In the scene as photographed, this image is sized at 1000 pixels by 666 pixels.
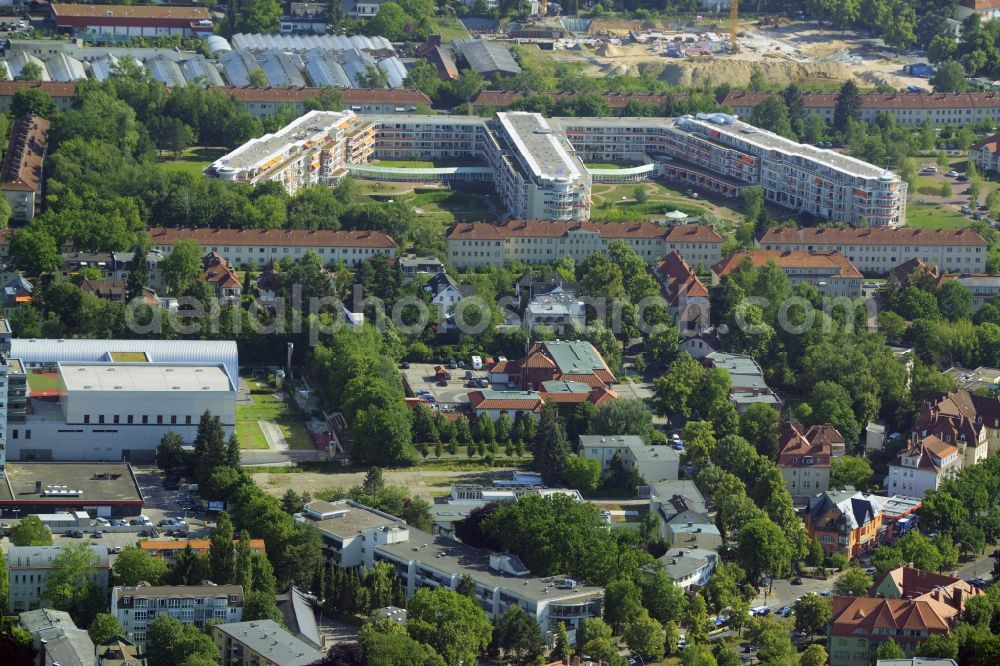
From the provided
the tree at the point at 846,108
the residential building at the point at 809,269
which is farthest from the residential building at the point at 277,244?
the tree at the point at 846,108

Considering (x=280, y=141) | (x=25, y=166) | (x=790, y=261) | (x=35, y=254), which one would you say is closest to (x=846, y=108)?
(x=790, y=261)

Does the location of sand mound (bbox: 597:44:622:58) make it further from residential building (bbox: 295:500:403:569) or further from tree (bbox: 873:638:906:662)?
tree (bbox: 873:638:906:662)

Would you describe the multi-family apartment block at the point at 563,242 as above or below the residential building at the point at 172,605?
above

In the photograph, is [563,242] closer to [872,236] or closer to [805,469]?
[872,236]

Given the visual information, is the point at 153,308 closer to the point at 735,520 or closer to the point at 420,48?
the point at 735,520

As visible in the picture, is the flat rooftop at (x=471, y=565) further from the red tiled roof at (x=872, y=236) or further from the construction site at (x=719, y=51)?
the construction site at (x=719, y=51)

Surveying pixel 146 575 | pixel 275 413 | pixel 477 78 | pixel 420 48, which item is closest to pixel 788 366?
pixel 275 413
